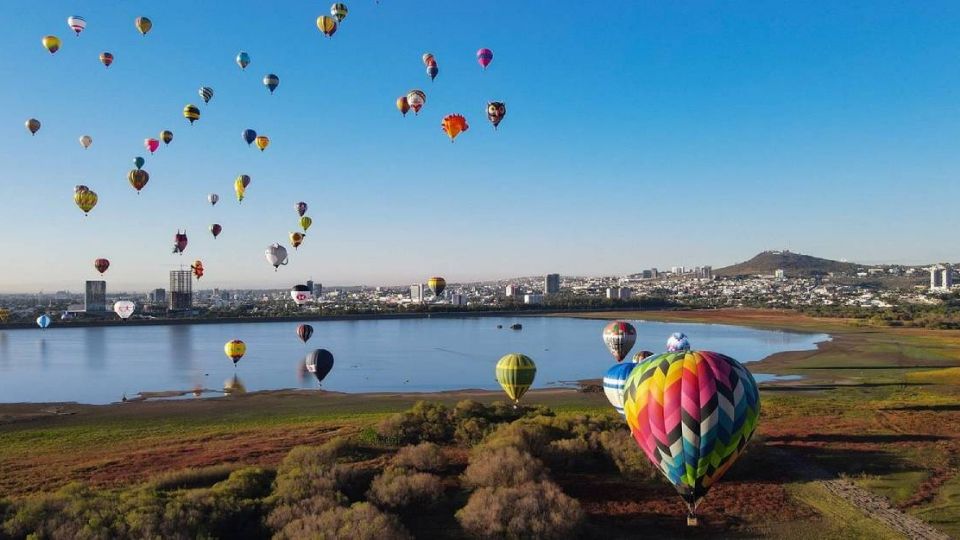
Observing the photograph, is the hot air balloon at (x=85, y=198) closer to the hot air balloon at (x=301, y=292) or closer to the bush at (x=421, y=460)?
the hot air balloon at (x=301, y=292)

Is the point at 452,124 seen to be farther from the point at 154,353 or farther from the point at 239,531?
the point at 154,353

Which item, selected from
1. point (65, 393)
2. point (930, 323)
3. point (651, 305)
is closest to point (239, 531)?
point (65, 393)

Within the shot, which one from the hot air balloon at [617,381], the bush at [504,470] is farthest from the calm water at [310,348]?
the bush at [504,470]

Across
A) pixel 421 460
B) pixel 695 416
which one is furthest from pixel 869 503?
pixel 421 460

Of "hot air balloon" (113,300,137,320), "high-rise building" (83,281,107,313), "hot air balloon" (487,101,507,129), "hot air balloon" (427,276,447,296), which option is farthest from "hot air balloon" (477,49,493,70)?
"high-rise building" (83,281,107,313)

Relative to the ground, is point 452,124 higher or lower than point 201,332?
higher
